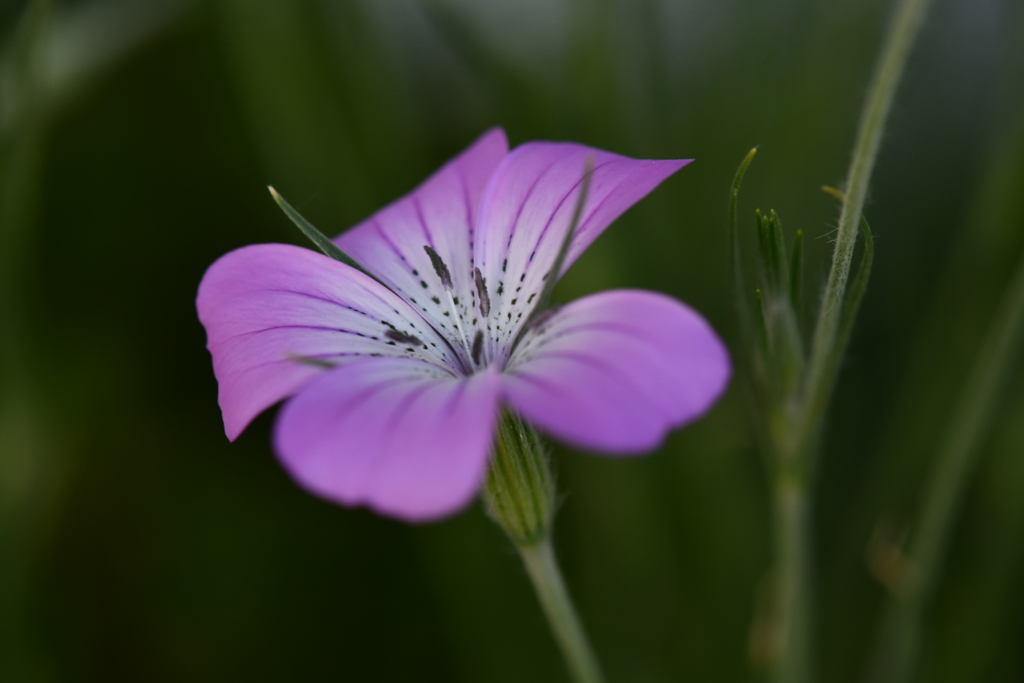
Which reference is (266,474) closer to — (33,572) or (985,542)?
(33,572)

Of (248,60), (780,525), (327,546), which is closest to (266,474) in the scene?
(327,546)

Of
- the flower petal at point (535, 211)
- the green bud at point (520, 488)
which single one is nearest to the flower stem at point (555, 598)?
the green bud at point (520, 488)

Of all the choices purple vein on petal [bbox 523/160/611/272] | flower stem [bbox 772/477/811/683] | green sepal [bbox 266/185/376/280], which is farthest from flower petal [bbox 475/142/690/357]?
flower stem [bbox 772/477/811/683]

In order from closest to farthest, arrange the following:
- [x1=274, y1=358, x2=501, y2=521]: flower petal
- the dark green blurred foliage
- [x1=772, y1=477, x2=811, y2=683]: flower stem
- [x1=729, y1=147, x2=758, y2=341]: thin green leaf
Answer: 1. [x1=274, y1=358, x2=501, y2=521]: flower petal
2. [x1=729, y1=147, x2=758, y2=341]: thin green leaf
3. [x1=772, y1=477, x2=811, y2=683]: flower stem
4. the dark green blurred foliage

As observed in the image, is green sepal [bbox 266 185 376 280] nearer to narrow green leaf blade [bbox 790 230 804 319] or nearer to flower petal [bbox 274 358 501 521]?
flower petal [bbox 274 358 501 521]

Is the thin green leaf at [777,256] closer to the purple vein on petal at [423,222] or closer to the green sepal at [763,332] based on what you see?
the green sepal at [763,332]

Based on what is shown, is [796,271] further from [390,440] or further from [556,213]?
[390,440]

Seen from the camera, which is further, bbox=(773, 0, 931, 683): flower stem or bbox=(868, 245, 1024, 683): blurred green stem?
bbox=(868, 245, 1024, 683): blurred green stem

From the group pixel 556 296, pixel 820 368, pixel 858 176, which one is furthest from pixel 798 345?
pixel 556 296
